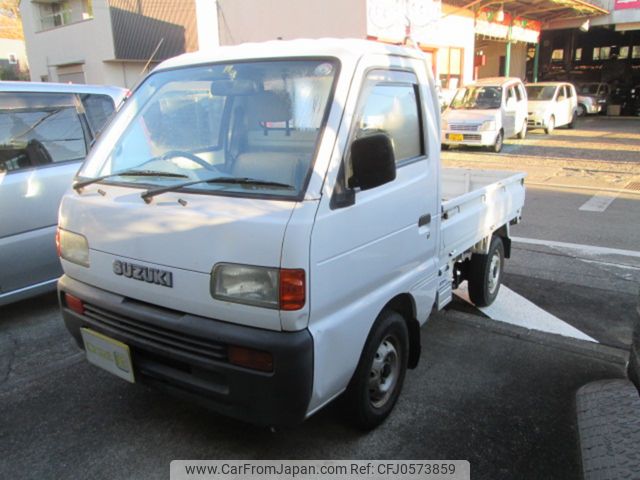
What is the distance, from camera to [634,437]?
289 centimetres

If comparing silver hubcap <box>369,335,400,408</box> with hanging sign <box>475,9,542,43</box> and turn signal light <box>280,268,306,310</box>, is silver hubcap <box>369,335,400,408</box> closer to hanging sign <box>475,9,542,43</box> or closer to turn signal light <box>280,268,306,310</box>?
turn signal light <box>280,268,306,310</box>

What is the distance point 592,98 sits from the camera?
89.1ft

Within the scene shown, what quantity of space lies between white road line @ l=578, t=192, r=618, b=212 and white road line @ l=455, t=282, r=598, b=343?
4.40 metres

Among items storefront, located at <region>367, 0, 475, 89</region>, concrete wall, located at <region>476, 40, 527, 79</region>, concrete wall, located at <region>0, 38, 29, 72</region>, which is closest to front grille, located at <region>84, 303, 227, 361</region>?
storefront, located at <region>367, 0, 475, 89</region>

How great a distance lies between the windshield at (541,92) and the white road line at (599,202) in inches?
443

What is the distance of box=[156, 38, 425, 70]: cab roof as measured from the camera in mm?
2652

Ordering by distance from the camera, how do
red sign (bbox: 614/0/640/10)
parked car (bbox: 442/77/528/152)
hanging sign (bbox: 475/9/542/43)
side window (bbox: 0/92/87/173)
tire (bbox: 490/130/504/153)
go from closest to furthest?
side window (bbox: 0/92/87/173)
parked car (bbox: 442/77/528/152)
tire (bbox: 490/130/504/153)
hanging sign (bbox: 475/9/542/43)
red sign (bbox: 614/0/640/10)

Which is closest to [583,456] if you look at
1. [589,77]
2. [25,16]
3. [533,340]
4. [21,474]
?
[533,340]

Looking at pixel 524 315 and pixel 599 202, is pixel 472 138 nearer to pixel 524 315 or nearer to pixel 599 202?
pixel 599 202

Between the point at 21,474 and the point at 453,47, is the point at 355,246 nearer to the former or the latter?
the point at 21,474

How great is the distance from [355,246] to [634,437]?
1.95m

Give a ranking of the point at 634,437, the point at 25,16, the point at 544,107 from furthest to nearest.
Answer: the point at 25,16 < the point at 544,107 < the point at 634,437

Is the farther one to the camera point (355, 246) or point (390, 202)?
point (390, 202)

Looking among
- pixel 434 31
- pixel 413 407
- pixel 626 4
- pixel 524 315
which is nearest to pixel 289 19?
pixel 434 31
